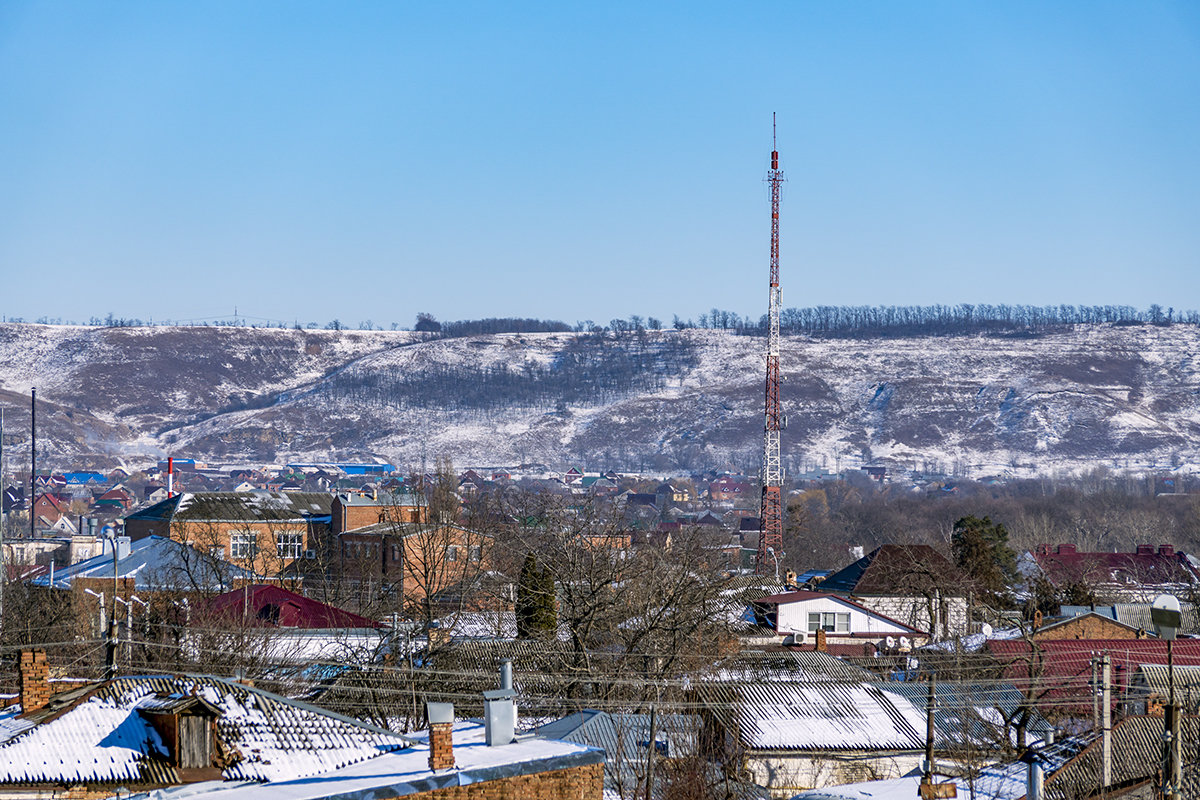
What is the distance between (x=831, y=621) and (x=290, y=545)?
104 ft

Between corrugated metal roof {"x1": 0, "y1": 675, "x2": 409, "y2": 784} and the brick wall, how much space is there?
5.43 ft

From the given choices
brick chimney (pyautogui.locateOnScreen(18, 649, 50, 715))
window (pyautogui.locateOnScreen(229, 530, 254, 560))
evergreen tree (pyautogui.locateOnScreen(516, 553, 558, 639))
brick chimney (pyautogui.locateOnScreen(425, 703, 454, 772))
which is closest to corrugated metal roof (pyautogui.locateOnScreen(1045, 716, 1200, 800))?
brick chimney (pyautogui.locateOnScreen(425, 703, 454, 772))

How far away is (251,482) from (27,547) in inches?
4557

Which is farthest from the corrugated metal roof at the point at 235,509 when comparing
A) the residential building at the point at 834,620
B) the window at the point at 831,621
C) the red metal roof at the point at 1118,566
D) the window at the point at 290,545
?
the red metal roof at the point at 1118,566

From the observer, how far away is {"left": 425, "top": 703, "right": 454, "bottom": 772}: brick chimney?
14.8m

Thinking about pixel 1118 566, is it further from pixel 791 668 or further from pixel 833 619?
pixel 791 668

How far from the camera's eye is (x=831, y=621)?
42.3 metres

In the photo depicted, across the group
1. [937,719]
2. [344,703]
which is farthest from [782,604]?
[344,703]

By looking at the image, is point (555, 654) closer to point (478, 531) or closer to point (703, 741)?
point (703, 741)

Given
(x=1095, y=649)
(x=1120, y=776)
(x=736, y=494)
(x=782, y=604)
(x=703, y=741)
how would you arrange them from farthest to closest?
(x=736, y=494), (x=782, y=604), (x=1095, y=649), (x=703, y=741), (x=1120, y=776)

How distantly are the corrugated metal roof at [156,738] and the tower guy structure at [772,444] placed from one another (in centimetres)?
4397

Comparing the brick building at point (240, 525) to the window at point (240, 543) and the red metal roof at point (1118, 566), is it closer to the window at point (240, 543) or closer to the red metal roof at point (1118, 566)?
the window at point (240, 543)

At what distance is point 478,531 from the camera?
171ft

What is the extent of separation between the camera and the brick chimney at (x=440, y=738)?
1479cm
